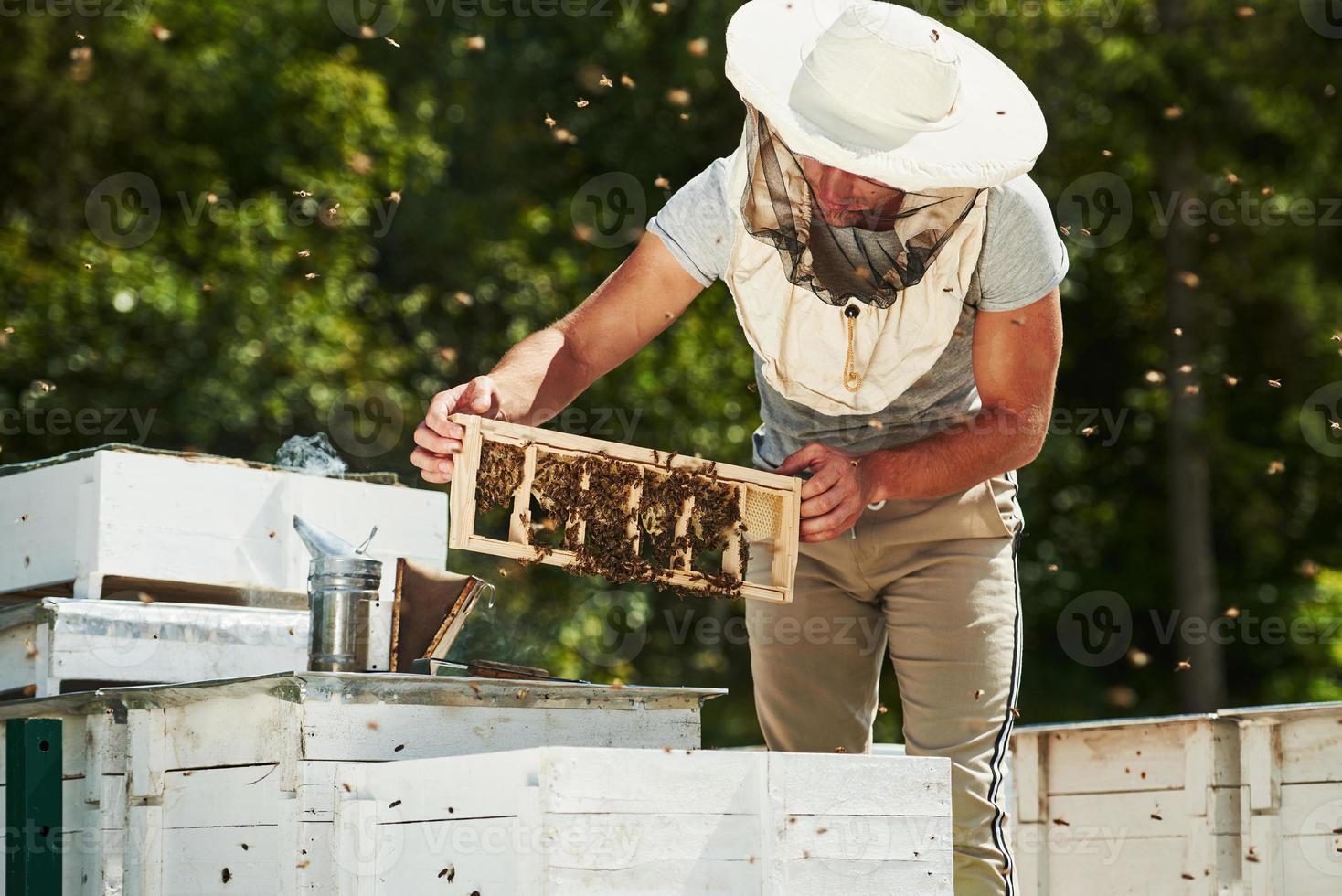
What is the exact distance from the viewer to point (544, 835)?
6.86ft

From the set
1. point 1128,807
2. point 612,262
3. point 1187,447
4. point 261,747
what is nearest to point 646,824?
point 261,747

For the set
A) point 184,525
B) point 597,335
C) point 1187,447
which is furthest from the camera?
point 1187,447

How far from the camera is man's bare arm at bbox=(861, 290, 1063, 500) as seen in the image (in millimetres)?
2871

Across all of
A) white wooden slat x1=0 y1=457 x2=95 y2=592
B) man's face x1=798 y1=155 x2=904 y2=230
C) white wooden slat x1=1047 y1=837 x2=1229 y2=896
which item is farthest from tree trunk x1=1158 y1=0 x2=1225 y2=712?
white wooden slat x1=0 y1=457 x2=95 y2=592

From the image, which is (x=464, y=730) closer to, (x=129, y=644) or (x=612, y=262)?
(x=129, y=644)

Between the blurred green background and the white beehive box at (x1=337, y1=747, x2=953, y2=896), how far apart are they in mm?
6449

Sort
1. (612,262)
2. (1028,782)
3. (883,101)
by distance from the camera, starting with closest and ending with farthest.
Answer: (883,101)
(1028,782)
(612,262)

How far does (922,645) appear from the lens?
9.79 feet

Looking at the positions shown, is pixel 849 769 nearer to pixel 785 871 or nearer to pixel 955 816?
pixel 785 871

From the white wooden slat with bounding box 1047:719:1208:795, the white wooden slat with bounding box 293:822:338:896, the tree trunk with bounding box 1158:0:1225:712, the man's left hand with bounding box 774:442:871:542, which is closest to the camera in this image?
the white wooden slat with bounding box 293:822:338:896

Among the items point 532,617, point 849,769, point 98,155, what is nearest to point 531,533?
point 849,769

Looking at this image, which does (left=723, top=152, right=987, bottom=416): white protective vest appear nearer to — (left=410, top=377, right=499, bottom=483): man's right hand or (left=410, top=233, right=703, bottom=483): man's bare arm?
(left=410, top=233, right=703, bottom=483): man's bare arm

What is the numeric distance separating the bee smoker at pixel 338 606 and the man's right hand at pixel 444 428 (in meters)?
0.19

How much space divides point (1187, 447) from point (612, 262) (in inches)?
164
